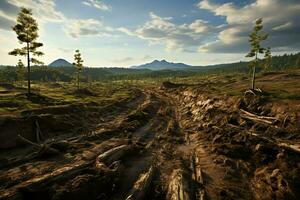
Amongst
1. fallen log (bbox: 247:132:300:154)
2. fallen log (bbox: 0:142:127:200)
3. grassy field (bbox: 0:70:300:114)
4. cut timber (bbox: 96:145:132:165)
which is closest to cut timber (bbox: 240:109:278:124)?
fallen log (bbox: 247:132:300:154)

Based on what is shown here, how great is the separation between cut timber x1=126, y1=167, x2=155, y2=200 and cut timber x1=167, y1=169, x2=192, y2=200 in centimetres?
Result: 150

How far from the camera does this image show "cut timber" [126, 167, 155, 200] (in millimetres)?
13809

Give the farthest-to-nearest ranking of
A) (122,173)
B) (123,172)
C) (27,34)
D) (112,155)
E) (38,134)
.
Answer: (27,34) → (38,134) → (112,155) → (123,172) → (122,173)

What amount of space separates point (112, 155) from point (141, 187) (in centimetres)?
539

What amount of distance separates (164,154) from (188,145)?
4589mm

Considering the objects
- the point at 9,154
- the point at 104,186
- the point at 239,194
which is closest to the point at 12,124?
the point at 9,154

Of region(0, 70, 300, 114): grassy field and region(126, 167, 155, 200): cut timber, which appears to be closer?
region(126, 167, 155, 200): cut timber

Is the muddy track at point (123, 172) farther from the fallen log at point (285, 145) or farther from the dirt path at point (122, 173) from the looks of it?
the fallen log at point (285, 145)

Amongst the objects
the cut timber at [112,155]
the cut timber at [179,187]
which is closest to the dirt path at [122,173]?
the cut timber at [179,187]

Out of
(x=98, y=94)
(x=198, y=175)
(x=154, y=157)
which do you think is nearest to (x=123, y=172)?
(x=154, y=157)

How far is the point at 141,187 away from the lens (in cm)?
1484

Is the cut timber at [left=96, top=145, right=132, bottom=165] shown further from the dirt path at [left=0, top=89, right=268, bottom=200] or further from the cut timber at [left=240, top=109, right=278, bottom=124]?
the cut timber at [left=240, top=109, right=278, bottom=124]

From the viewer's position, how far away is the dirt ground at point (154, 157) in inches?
562

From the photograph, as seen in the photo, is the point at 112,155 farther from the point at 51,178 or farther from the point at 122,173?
the point at 51,178
